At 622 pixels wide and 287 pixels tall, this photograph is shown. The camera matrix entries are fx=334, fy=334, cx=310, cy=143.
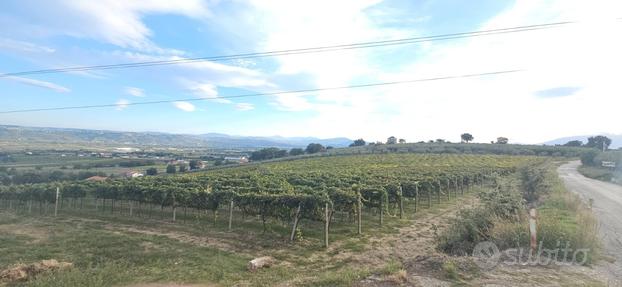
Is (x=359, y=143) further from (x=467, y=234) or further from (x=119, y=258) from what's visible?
(x=119, y=258)

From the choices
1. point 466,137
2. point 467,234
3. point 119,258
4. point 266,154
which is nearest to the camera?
point 467,234

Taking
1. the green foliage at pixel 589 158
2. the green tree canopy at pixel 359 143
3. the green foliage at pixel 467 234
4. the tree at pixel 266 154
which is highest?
the green tree canopy at pixel 359 143

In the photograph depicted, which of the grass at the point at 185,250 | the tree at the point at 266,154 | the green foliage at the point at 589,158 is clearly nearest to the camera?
the grass at the point at 185,250

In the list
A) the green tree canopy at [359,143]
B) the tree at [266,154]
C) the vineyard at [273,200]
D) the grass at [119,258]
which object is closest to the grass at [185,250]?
the grass at [119,258]

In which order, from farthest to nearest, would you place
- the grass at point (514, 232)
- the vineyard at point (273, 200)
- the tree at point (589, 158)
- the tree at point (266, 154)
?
the tree at point (266, 154) → the tree at point (589, 158) → the vineyard at point (273, 200) → the grass at point (514, 232)

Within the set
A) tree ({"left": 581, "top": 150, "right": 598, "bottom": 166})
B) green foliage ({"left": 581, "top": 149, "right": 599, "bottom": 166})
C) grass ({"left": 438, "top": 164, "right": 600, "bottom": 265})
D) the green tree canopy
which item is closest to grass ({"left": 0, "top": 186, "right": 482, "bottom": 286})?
grass ({"left": 438, "top": 164, "right": 600, "bottom": 265})

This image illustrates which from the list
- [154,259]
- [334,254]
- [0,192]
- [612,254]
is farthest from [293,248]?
[0,192]

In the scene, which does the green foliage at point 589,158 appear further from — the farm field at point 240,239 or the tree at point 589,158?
the farm field at point 240,239

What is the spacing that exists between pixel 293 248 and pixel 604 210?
15342 millimetres

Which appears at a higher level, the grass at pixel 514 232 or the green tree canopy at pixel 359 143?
the green tree canopy at pixel 359 143

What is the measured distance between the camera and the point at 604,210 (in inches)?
637

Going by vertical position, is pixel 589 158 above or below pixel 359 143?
below

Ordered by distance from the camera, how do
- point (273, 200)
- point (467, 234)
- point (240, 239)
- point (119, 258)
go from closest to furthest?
point (467, 234) < point (119, 258) < point (240, 239) < point (273, 200)

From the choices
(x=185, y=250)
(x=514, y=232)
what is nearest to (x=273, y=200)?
(x=185, y=250)
